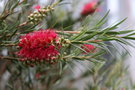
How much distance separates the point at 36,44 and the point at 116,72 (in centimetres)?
35

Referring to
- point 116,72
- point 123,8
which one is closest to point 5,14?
point 116,72

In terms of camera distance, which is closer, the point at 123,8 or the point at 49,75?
the point at 49,75

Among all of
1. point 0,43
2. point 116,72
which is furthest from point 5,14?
point 116,72

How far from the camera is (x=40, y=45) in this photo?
0.32m

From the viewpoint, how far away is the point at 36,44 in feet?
1.05

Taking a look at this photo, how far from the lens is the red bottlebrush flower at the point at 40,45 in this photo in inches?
12.4

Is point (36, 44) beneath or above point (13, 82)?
above

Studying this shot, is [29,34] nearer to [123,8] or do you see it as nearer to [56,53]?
[56,53]

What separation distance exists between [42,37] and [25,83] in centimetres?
26

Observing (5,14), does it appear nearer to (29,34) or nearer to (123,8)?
(29,34)

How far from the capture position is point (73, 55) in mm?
365

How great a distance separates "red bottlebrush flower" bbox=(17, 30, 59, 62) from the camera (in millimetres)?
315

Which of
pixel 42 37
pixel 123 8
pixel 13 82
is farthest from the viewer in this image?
pixel 123 8

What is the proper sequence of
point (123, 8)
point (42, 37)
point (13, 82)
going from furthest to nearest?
point (123, 8) → point (13, 82) → point (42, 37)
